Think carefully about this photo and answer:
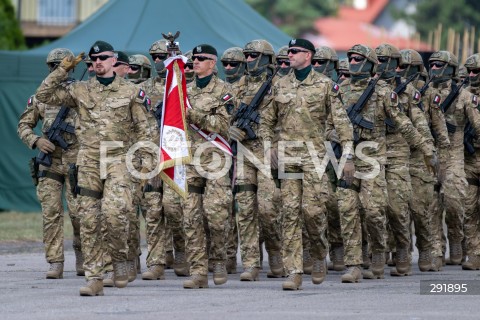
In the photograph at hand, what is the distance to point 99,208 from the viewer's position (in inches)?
528

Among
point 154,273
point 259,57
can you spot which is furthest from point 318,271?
point 259,57

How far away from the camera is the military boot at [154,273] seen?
15.0 meters

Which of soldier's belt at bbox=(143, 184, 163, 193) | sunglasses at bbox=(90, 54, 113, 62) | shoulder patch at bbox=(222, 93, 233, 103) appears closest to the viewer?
sunglasses at bbox=(90, 54, 113, 62)

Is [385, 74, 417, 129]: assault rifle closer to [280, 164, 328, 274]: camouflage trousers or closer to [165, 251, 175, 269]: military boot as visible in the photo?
[280, 164, 328, 274]: camouflage trousers

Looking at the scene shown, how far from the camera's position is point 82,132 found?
13492mm

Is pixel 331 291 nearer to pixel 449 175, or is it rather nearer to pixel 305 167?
pixel 305 167

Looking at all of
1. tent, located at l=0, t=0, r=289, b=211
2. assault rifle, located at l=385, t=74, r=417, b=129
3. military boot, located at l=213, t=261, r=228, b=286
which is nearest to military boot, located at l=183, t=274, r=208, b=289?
military boot, located at l=213, t=261, r=228, b=286

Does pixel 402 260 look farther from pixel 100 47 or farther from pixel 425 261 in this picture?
pixel 100 47

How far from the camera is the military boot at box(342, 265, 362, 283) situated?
1453cm

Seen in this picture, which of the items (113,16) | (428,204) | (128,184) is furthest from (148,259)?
(113,16)

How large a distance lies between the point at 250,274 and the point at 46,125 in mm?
2618

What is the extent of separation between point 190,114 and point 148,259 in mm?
2074

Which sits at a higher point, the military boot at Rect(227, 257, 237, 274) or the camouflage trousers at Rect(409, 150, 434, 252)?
the camouflage trousers at Rect(409, 150, 434, 252)

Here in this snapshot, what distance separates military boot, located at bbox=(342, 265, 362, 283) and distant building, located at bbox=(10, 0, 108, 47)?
89.7 feet
